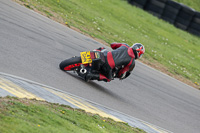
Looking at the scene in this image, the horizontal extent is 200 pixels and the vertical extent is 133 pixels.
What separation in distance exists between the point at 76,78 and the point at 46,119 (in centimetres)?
364

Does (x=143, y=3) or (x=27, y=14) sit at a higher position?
(x=143, y=3)

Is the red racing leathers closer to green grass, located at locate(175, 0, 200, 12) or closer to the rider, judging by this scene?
the rider

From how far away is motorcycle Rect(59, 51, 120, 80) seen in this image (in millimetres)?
8508

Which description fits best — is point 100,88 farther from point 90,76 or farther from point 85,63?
point 85,63

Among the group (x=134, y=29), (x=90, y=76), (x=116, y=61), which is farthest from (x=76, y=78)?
(x=134, y=29)

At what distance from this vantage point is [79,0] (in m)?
20.5

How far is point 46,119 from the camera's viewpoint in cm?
503

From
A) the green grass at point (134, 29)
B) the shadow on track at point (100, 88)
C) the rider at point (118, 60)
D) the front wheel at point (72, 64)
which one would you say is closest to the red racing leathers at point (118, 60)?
the rider at point (118, 60)

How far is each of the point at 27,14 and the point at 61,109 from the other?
7981 millimetres

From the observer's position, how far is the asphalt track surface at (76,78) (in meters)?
7.89

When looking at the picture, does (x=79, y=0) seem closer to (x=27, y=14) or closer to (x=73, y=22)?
(x=73, y=22)

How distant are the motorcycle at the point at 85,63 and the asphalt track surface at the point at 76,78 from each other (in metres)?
0.19

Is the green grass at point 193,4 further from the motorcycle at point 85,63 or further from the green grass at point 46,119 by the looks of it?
the green grass at point 46,119

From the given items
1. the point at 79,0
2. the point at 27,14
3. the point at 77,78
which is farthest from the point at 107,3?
the point at 77,78
